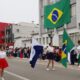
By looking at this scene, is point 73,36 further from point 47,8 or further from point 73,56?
point 73,56

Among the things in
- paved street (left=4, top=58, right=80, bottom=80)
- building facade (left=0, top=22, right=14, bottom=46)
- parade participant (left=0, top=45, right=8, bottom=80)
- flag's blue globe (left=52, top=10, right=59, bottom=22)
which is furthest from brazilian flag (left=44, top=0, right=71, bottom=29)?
building facade (left=0, top=22, right=14, bottom=46)

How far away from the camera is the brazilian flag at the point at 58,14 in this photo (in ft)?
150

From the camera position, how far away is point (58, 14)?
47.5 meters

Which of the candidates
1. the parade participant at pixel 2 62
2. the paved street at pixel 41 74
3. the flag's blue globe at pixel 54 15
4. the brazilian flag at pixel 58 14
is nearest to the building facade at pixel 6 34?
the brazilian flag at pixel 58 14

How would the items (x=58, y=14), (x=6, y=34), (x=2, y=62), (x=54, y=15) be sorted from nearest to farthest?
(x=2, y=62), (x=58, y=14), (x=54, y=15), (x=6, y=34)

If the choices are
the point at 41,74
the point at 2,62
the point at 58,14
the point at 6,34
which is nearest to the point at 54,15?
the point at 58,14

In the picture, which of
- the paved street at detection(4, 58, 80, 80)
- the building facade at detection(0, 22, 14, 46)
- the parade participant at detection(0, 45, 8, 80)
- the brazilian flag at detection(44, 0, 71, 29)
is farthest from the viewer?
the building facade at detection(0, 22, 14, 46)

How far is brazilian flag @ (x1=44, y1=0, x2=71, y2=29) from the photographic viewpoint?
4571cm

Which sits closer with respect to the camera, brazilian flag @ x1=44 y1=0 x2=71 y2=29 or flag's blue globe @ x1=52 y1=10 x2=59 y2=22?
brazilian flag @ x1=44 y1=0 x2=71 y2=29

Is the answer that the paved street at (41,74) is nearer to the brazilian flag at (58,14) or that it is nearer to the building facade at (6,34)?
the brazilian flag at (58,14)

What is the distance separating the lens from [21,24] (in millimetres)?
109688

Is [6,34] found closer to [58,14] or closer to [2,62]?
[58,14]

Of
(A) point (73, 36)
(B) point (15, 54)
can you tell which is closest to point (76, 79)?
(A) point (73, 36)

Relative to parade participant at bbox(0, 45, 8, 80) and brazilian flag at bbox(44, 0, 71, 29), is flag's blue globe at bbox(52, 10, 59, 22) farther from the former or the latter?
parade participant at bbox(0, 45, 8, 80)
